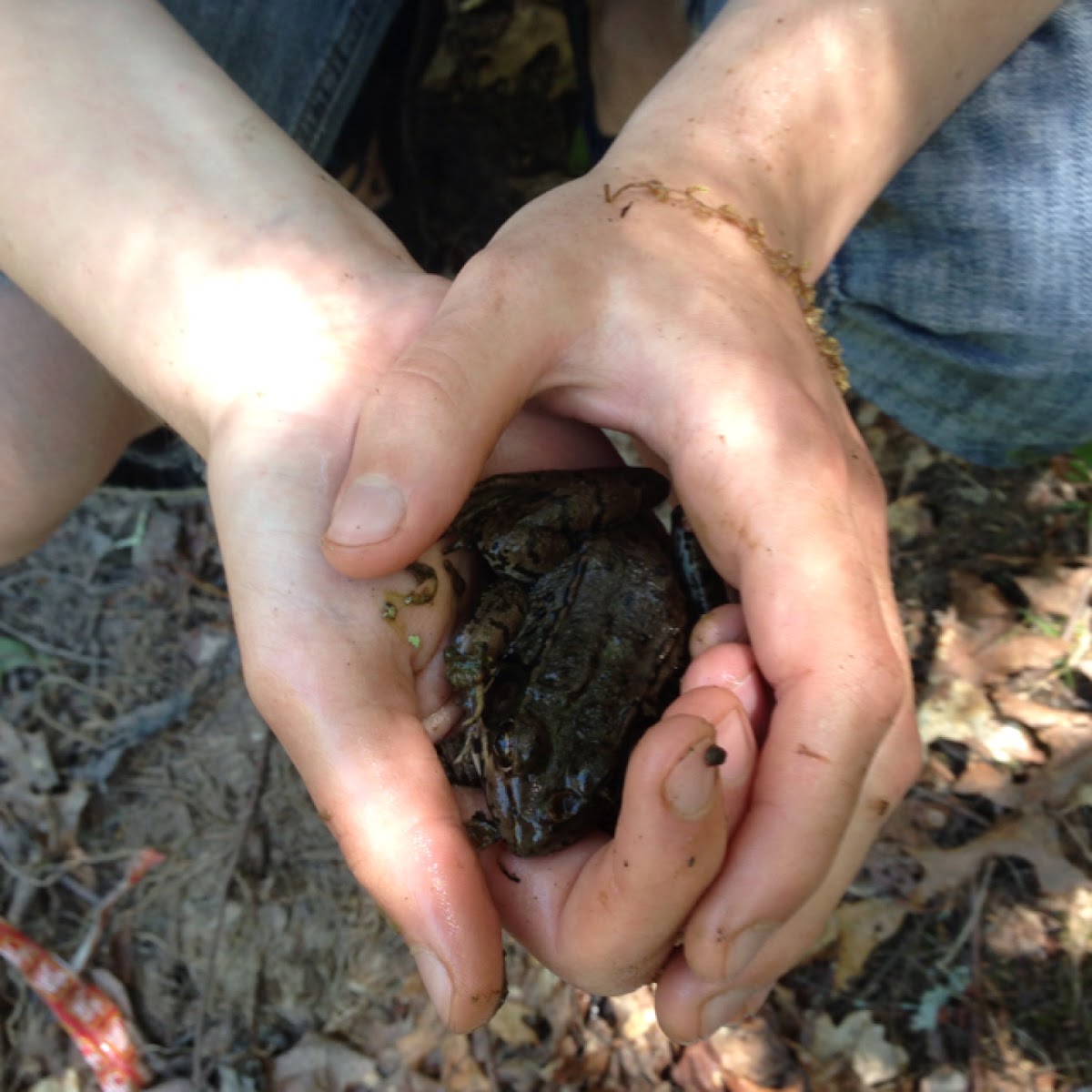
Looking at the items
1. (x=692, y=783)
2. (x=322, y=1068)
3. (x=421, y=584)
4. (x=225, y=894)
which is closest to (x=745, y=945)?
(x=692, y=783)

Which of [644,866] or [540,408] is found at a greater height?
[540,408]

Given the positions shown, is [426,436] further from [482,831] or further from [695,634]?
[482,831]

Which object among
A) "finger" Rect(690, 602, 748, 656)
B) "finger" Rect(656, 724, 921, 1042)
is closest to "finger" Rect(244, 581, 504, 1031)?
"finger" Rect(656, 724, 921, 1042)

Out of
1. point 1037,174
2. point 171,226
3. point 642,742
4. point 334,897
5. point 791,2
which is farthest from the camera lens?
point 334,897

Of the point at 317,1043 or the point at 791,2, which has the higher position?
the point at 791,2

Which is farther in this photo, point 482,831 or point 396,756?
point 482,831

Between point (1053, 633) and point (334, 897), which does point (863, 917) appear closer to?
point (1053, 633)

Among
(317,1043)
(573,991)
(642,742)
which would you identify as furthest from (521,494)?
(317,1043)
